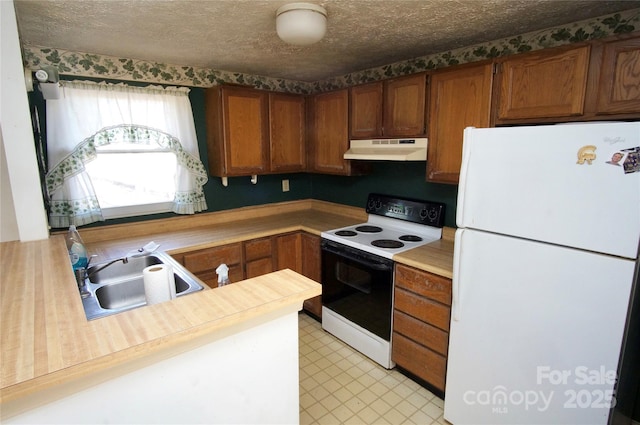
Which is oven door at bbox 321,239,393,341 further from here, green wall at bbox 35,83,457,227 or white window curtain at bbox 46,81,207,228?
white window curtain at bbox 46,81,207,228

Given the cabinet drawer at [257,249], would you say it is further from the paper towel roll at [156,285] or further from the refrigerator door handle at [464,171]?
the refrigerator door handle at [464,171]

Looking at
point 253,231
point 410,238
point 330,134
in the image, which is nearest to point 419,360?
point 410,238

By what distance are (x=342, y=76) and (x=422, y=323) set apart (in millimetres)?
2425

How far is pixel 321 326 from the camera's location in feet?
9.97

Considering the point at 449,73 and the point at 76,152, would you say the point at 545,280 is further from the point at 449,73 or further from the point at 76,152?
the point at 76,152

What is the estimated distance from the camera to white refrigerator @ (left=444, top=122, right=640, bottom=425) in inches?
50.1

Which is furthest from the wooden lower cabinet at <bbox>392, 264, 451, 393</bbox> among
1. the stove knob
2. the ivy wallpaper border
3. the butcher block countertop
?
the ivy wallpaper border

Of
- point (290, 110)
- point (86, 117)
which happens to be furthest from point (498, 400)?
point (86, 117)

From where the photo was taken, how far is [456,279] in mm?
1778

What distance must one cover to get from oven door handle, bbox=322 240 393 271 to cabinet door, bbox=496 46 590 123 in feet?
3.72

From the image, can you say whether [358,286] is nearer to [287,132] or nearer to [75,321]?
[287,132]

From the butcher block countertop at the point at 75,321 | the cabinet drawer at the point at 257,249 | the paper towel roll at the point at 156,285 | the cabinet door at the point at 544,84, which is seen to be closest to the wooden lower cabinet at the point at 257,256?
the cabinet drawer at the point at 257,249

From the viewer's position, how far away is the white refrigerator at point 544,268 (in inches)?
50.1

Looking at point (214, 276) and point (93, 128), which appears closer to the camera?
point (93, 128)
